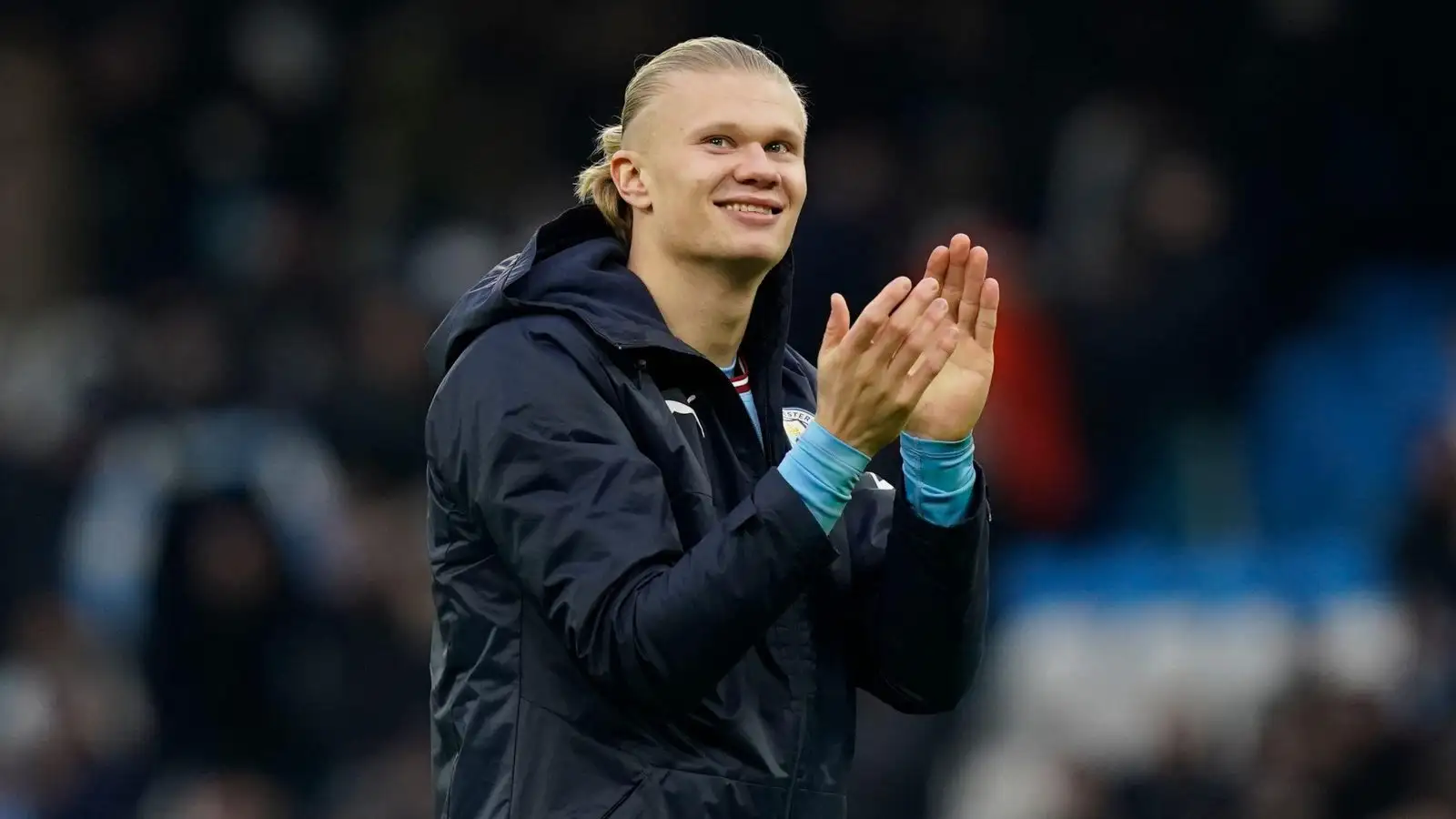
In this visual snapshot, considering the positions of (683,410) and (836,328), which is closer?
(836,328)

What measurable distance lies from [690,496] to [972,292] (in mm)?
437

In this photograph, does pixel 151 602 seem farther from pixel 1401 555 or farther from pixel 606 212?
pixel 606 212

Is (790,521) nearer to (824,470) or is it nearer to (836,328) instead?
(824,470)

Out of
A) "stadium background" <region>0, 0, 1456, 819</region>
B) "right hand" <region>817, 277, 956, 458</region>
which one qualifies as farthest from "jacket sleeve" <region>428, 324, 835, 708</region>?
"stadium background" <region>0, 0, 1456, 819</region>

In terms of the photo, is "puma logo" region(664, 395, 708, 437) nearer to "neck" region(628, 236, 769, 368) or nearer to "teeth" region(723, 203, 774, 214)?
"neck" region(628, 236, 769, 368)

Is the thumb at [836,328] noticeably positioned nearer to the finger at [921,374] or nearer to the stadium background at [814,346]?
the finger at [921,374]

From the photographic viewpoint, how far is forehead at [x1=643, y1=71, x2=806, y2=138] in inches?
114

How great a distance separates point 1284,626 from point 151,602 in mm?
3372

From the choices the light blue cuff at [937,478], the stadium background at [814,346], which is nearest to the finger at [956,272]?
the light blue cuff at [937,478]

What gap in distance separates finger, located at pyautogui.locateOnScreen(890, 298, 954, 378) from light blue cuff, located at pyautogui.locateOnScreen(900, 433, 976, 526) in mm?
227

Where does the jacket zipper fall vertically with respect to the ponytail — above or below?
below

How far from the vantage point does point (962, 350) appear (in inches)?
111

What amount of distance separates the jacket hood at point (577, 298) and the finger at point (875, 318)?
27 centimetres

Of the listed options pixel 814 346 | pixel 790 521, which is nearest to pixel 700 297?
pixel 790 521
